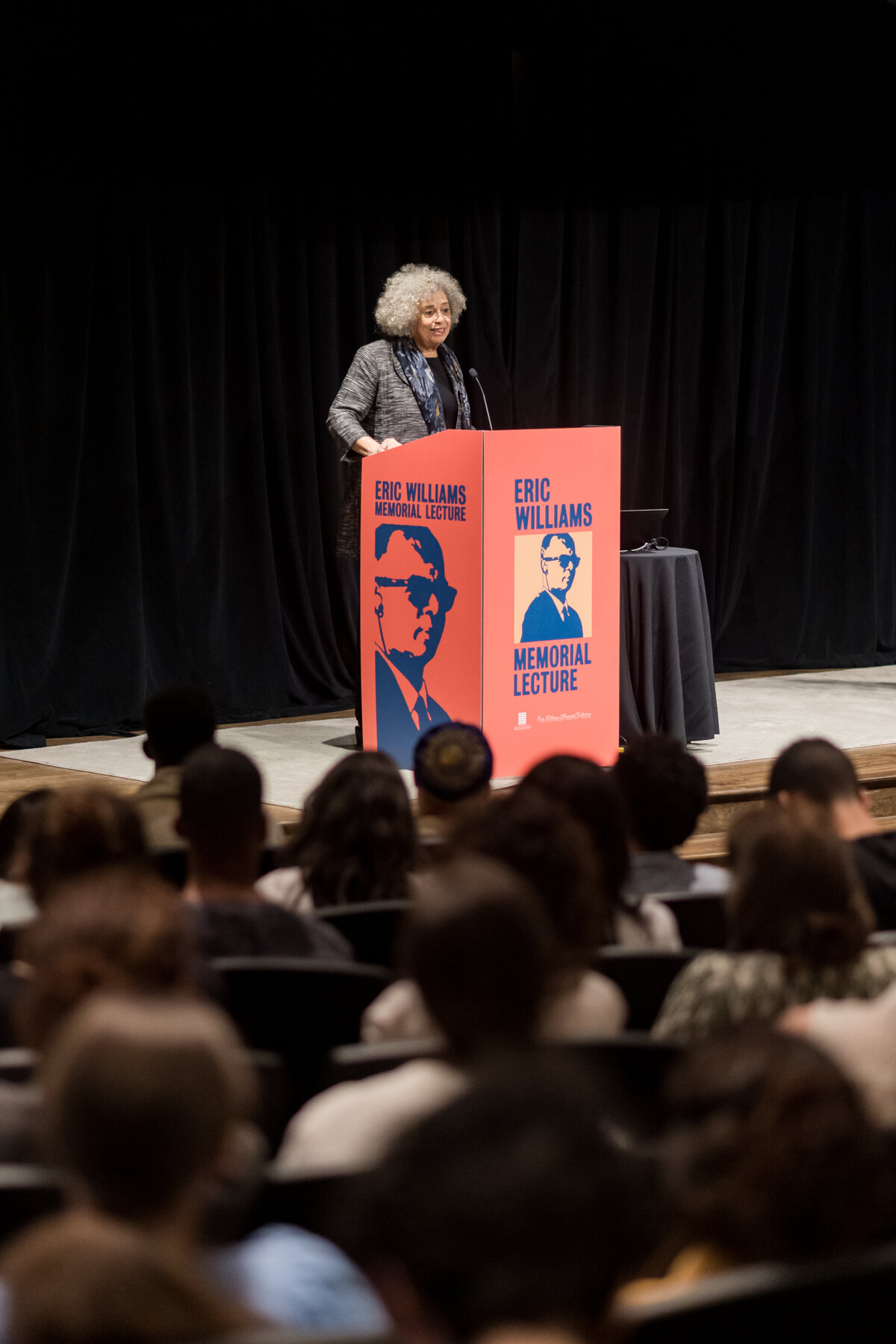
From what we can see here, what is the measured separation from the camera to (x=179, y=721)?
112 inches

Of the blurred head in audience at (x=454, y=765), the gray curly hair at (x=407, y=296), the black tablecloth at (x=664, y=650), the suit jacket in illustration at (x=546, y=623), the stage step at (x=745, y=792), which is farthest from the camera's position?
the black tablecloth at (x=664, y=650)

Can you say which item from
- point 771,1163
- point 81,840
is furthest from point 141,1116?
point 81,840

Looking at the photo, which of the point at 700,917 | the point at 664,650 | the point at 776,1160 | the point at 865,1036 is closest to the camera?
the point at 776,1160

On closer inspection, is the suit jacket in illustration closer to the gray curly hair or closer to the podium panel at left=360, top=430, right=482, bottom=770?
the podium panel at left=360, top=430, right=482, bottom=770

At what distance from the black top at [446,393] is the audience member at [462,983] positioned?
12.0 ft

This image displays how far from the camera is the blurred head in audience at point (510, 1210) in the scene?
0.79m

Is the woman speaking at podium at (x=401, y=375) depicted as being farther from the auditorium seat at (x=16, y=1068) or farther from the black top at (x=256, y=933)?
the auditorium seat at (x=16, y=1068)

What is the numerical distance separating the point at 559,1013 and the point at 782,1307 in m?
0.72

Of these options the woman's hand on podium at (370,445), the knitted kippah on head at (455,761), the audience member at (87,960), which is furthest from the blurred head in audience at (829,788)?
the woman's hand on podium at (370,445)

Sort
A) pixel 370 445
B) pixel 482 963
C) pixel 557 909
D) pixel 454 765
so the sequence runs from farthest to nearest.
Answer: pixel 370 445 → pixel 454 765 → pixel 557 909 → pixel 482 963

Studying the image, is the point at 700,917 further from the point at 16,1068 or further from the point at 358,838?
the point at 16,1068

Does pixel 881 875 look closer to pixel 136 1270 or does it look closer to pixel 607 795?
pixel 607 795

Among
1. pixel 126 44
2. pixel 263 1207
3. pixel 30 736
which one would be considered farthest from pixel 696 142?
pixel 263 1207

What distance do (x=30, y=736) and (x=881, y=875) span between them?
12.2 feet
